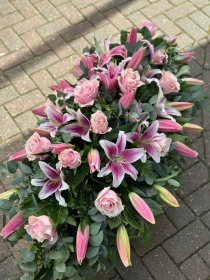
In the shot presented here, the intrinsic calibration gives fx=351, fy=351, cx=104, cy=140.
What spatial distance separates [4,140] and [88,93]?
142 centimetres

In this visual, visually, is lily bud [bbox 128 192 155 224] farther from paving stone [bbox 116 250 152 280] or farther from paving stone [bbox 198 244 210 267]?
paving stone [bbox 198 244 210 267]

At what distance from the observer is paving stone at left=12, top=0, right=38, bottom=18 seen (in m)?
4.05

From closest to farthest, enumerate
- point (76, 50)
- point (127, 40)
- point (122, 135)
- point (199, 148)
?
point (122, 135), point (127, 40), point (199, 148), point (76, 50)

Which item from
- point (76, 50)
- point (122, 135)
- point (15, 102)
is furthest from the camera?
point (76, 50)

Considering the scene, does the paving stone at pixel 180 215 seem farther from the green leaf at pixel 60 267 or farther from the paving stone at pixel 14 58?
the paving stone at pixel 14 58

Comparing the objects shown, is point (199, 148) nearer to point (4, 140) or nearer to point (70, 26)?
point (4, 140)

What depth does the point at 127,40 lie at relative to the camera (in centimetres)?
234

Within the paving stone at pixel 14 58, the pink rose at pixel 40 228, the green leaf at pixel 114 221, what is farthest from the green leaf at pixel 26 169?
the paving stone at pixel 14 58

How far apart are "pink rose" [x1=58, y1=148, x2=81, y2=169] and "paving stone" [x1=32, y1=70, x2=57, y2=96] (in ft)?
5.65

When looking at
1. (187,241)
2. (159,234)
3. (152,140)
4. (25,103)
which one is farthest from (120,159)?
(25,103)

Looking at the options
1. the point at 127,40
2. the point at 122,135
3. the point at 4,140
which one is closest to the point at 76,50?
the point at 4,140

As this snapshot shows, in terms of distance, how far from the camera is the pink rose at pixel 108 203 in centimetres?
182

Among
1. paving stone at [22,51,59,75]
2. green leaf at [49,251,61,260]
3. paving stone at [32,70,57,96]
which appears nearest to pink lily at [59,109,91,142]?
green leaf at [49,251,61,260]

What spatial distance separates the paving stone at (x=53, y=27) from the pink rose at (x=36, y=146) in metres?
2.26
